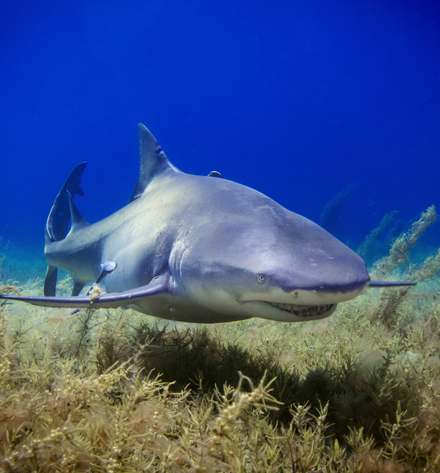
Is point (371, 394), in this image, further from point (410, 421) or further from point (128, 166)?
point (128, 166)

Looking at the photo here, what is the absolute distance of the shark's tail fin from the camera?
6227 millimetres

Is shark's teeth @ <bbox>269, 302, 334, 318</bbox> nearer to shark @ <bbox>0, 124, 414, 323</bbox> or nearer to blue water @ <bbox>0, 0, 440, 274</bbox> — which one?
shark @ <bbox>0, 124, 414, 323</bbox>

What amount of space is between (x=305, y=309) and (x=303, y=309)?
2cm

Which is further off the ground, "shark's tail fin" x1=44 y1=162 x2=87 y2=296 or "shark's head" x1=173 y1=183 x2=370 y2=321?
"shark's head" x1=173 y1=183 x2=370 y2=321

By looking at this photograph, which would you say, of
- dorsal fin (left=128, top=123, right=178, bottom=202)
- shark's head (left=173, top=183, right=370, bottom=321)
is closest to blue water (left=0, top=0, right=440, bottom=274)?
dorsal fin (left=128, top=123, right=178, bottom=202)

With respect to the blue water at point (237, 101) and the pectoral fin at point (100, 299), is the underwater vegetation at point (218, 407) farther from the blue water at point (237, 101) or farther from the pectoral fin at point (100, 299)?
the blue water at point (237, 101)

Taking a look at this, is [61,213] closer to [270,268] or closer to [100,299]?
[100,299]

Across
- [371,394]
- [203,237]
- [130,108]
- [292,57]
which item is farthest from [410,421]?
[130,108]

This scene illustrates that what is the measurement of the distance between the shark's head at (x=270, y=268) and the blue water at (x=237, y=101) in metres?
117

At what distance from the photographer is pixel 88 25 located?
10188 centimetres

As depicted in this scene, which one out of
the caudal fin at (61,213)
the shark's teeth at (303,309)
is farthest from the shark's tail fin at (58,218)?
the shark's teeth at (303,309)

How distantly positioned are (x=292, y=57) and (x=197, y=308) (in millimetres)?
165809

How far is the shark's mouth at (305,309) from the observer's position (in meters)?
2.04

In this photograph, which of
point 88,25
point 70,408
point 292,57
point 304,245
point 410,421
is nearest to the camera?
point 70,408
